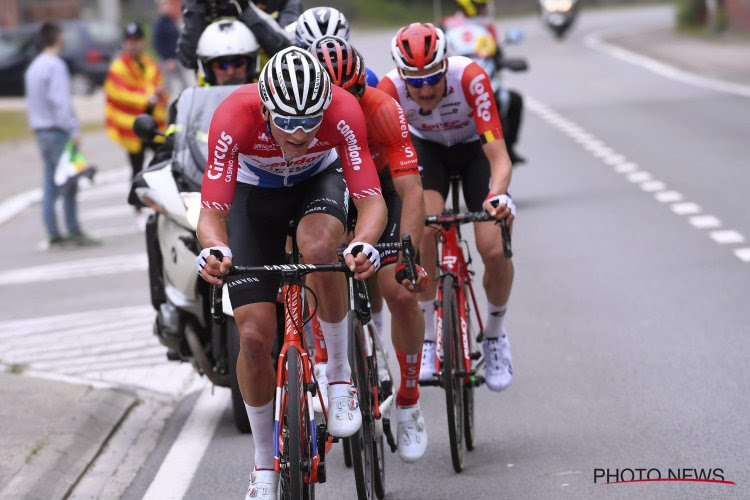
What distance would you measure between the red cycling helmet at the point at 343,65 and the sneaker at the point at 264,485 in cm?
177

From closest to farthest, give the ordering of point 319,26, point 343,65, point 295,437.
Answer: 1. point 295,437
2. point 343,65
3. point 319,26

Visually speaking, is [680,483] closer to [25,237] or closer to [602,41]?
[25,237]

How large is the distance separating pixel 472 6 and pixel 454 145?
7.39m

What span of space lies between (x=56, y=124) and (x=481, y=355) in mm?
9177

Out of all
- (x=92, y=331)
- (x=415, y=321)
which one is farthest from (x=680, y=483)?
(x=92, y=331)

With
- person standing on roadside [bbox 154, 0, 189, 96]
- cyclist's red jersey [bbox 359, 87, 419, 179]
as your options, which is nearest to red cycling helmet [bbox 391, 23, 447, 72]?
cyclist's red jersey [bbox 359, 87, 419, 179]

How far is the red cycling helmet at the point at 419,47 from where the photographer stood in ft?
25.1

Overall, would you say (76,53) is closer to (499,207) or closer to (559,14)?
(559,14)

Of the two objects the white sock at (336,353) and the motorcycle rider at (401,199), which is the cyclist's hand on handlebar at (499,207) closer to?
the motorcycle rider at (401,199)

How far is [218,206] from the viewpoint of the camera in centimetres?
632

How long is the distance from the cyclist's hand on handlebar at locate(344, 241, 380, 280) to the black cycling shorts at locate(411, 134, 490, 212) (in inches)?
98.8

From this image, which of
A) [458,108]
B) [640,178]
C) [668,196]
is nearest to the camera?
[458,108]

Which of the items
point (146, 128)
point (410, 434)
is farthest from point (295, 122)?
point (146, 128)

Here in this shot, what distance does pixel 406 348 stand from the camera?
291 inches
